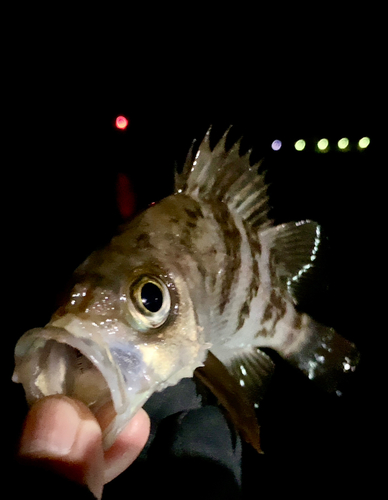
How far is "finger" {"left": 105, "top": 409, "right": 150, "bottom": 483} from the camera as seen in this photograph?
0.76m

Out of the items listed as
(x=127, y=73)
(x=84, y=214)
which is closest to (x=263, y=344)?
(x=84, y=214)

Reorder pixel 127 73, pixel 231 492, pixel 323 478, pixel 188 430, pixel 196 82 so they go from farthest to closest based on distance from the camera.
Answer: pixel 127 73, pixel 196 82, pixel 323 478, pixel 188 430, pixel 231 492

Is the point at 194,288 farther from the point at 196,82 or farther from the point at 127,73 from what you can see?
the point at 127,73

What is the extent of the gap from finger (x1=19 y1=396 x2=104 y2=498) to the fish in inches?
2.2

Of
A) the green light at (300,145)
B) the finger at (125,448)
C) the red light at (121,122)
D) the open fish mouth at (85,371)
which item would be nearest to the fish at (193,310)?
the open fish mouth at (85,371)

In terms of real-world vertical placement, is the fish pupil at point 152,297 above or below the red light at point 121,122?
below

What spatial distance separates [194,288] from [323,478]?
172 centimetres

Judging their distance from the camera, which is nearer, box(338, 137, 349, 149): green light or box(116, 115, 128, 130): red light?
box(338, 137, 349, 149): green light

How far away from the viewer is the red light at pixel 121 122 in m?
5.82

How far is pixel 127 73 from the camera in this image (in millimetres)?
6105

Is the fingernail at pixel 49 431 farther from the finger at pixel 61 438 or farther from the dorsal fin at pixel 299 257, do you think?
the dorsal fin at pixel 299 257

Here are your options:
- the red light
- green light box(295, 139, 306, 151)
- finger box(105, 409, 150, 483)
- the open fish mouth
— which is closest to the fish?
the open fish mouth

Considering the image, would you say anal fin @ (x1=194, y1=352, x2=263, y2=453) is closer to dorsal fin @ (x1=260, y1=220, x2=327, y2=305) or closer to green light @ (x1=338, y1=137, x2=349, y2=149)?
dorsal fin @ (x1=260, y1=220, x2=327, y2=305)

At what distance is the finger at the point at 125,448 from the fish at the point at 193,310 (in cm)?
15
